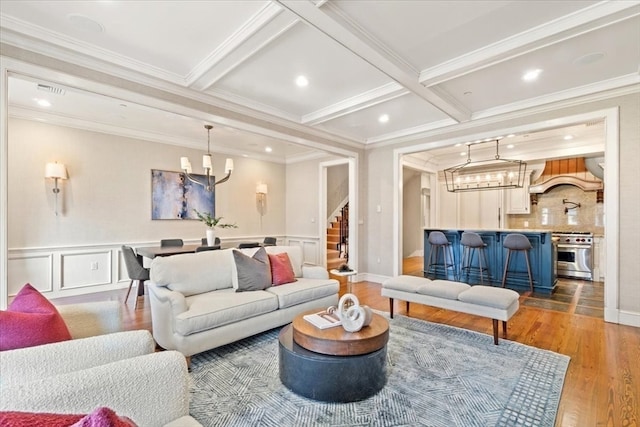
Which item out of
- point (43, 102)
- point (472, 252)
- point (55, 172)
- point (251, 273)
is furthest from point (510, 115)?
point (55, 172)

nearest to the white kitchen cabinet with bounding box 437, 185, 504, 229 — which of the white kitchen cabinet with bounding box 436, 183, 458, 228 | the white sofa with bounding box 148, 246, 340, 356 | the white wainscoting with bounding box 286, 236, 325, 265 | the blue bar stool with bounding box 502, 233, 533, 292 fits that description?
the white kitchen cabinet with bounding box 436, 183, 458, 228

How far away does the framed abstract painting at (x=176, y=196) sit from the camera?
5.81 meters

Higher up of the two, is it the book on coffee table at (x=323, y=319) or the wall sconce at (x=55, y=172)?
the wall sconce at (x=55, y=172)

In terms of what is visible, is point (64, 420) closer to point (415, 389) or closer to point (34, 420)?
point (34, 420)

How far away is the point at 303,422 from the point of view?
192 cm

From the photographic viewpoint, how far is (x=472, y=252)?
6238 millimetres

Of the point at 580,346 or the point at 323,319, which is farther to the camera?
the point at 580,346

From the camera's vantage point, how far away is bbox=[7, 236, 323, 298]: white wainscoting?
14.9ft

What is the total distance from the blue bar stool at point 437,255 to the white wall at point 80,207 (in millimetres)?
4869

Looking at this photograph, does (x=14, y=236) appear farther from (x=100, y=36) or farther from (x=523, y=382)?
(x=523, y=382)

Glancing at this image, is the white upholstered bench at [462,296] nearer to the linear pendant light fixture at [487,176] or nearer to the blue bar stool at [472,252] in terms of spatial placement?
the blue bar stool at [472,252]

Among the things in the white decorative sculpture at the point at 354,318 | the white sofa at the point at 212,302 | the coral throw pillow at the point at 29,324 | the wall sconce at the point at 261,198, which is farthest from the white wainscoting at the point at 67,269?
the white decorative sculpture at the point at 354,318

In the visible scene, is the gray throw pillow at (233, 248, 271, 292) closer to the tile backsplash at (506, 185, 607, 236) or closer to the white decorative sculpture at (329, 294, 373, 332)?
the white decorative sculpture at (329, 294, 373, 332)

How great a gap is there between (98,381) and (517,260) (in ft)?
20.7
